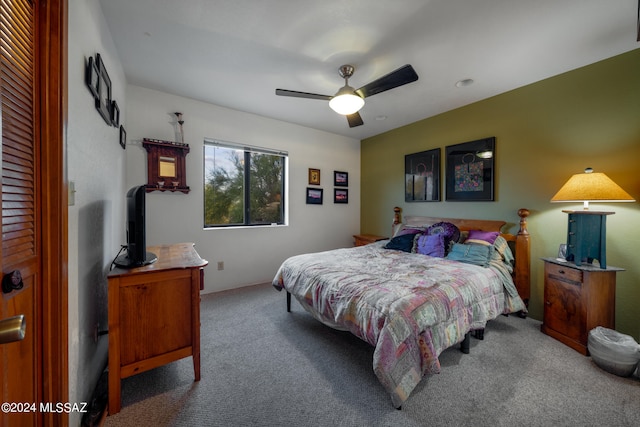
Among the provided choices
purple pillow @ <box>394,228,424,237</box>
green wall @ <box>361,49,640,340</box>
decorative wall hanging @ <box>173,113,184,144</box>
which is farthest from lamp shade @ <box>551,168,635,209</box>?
decorative wall hanging @ <box>173,113,184,144</box>

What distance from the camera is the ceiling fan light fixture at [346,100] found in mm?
2172

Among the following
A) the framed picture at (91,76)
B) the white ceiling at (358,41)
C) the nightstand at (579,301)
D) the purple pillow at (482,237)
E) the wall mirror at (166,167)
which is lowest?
the nightstand at (579,301)

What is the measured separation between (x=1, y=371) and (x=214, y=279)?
284 cm

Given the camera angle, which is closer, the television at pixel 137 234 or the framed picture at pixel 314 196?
the television at pixel 137 234

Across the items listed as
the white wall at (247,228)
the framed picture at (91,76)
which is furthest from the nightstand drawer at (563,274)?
the framed picture at (91,76)

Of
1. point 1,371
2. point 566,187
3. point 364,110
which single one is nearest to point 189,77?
point 364,110

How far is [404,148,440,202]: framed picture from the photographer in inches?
143

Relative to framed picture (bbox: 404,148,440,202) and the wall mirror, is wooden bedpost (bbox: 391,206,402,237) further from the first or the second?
the wall mirror

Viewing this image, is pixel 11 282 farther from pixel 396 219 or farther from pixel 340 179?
pixel 340 179

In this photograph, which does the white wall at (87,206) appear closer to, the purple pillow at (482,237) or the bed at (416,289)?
the bed at (416,289)

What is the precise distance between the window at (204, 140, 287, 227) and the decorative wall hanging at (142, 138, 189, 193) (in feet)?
1.15

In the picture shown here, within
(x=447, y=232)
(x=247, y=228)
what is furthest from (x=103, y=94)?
(x=447, y=232)

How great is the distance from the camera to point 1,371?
0.66m

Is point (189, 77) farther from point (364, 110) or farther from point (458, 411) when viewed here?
point (458, 411)
